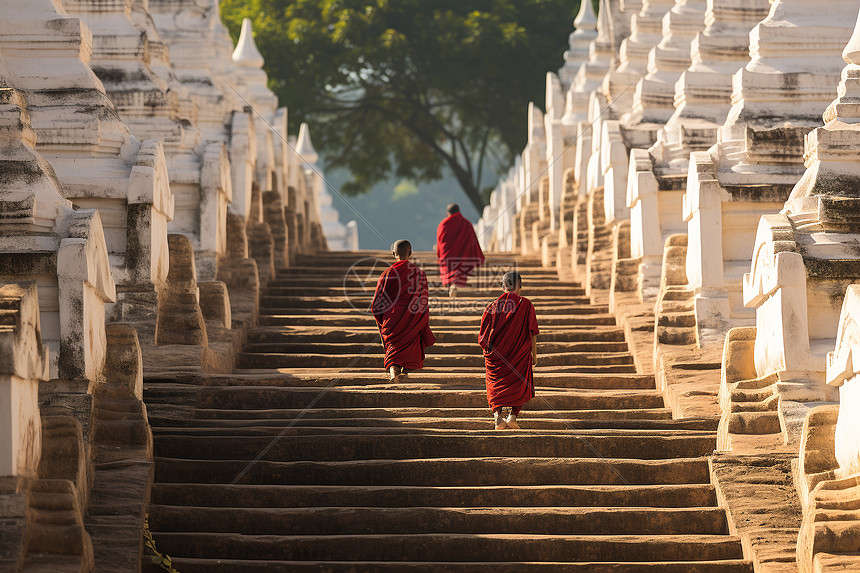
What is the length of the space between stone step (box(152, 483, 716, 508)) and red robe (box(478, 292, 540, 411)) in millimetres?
1319

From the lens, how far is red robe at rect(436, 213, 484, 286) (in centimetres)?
1571

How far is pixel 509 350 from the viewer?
34.2 feet

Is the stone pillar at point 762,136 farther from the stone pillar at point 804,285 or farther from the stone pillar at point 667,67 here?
the stone pillar at point 667,67

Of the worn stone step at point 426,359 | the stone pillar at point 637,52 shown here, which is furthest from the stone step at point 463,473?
the stone pillar at point 637,52

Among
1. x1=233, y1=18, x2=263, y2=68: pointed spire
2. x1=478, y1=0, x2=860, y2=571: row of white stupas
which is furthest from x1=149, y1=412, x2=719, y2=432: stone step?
x1=233, y1=18, x2=263, y2=68: pointed spire

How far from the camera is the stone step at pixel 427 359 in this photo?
492 inches

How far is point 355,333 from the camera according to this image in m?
13.3

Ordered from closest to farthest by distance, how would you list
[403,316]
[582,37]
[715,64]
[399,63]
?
1. [403,316]
2. [715,64]
3. [582,37]
4. [399,63]

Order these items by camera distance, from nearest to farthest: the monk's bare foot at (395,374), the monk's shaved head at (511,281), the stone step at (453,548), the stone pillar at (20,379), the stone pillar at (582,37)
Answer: the stone pillar at (20,379), the stone step at (453,548), the monk's shaved head at (511,281), the monk's bare foot at (395,374), the stone pillar at (582,37)

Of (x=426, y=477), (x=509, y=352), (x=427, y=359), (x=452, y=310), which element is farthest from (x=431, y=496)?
(x=452, y=310)

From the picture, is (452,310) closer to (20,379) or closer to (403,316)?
(403,316)

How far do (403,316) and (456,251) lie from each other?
169 inches

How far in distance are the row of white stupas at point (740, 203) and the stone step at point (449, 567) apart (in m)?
0.71

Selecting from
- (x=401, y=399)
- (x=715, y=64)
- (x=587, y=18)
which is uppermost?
(x=587, y=18)
